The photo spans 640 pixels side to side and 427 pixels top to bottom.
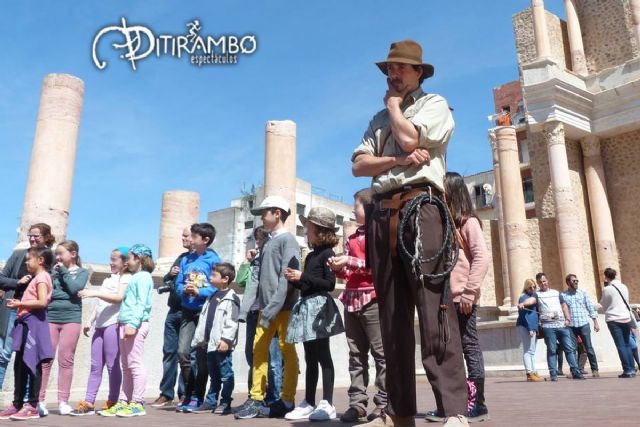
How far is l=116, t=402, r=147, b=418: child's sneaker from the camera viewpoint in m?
5.60

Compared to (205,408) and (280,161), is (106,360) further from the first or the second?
(280,161)

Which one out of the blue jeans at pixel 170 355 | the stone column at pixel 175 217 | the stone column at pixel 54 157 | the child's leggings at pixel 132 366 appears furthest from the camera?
the stone column at pixel 175 217

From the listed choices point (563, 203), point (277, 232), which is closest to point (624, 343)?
point (277, 232)

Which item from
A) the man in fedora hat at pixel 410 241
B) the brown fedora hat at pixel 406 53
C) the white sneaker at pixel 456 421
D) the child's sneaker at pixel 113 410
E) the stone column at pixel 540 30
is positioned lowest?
the child's sneaker at pixel 113 410

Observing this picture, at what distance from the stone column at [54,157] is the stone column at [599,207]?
16.6 m

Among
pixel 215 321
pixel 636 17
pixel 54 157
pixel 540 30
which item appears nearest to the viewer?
pixel 215 321

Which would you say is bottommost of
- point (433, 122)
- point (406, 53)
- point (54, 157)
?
point (433, 122)

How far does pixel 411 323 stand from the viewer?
3277mm

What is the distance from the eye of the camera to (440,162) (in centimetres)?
338

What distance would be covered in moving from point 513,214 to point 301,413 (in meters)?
17.0

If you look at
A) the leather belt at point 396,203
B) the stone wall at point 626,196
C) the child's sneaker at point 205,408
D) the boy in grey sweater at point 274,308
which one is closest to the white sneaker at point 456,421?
the leather belt at point 396,203

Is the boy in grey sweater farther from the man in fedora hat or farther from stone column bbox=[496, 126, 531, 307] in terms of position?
stone column bbox=[496, 126, 531, 307]

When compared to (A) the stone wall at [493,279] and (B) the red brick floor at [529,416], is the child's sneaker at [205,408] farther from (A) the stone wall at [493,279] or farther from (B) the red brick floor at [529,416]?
(A) the stone wall at [493,279]

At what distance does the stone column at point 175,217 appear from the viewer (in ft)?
56.3
